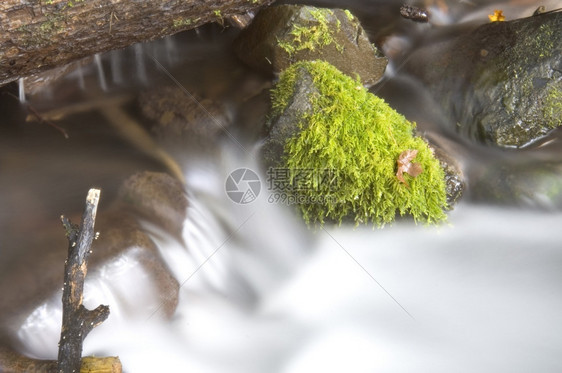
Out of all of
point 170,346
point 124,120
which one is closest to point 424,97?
point 124,120

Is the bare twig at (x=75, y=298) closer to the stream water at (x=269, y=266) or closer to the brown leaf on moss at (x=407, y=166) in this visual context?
the stream water at (x=269, y=266)

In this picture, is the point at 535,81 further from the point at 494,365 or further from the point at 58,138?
the point at 58,138

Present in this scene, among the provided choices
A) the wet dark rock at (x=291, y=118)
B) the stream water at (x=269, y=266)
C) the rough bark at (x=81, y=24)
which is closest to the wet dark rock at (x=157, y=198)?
the stream water at (x=269, y=266)

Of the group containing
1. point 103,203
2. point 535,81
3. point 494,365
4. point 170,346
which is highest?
point 535,81

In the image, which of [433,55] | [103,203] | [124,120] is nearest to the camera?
[103,203]
